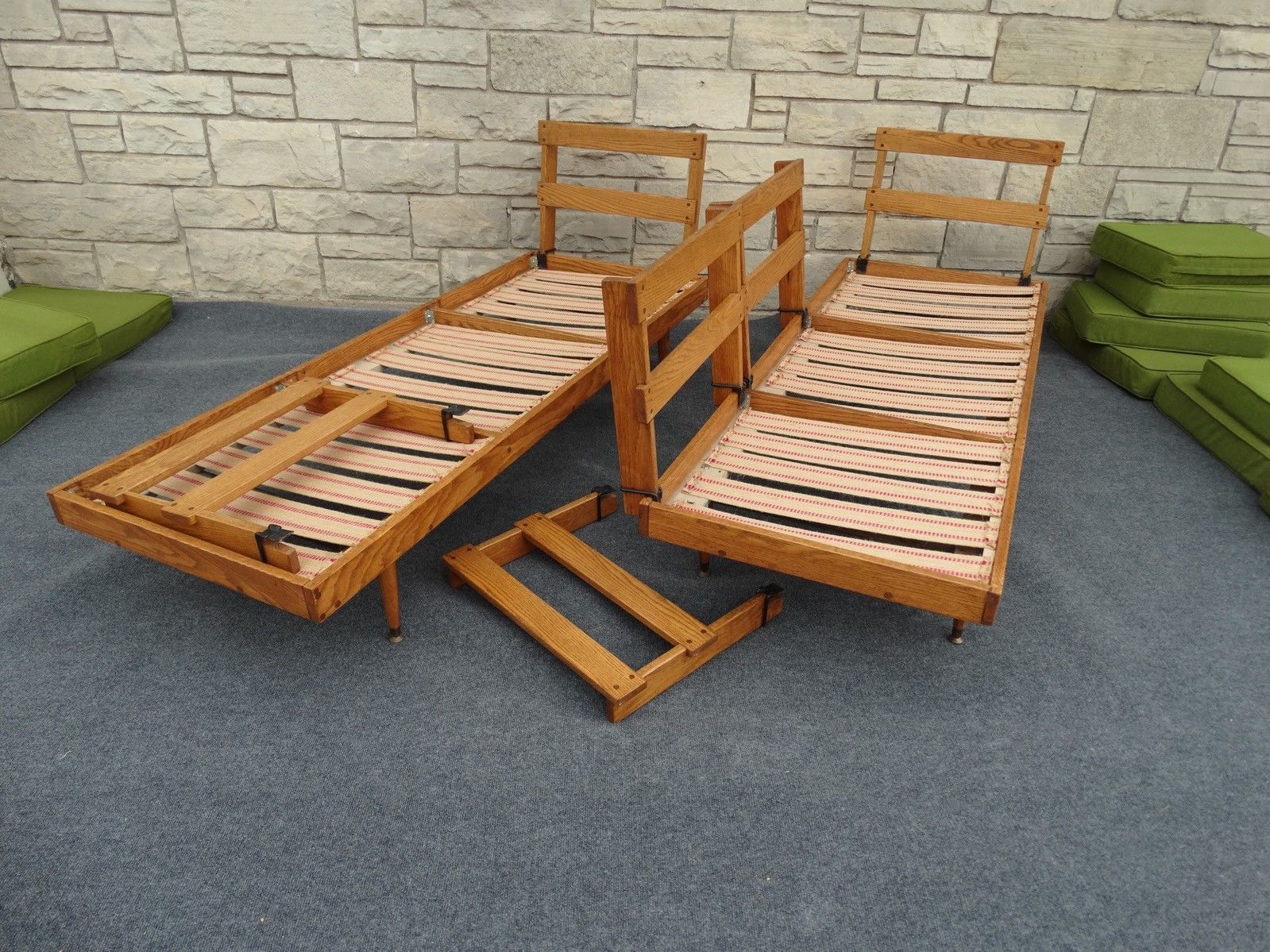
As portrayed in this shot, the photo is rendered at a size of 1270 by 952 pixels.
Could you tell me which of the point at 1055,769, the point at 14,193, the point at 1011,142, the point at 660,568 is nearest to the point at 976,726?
the point at 1055,769

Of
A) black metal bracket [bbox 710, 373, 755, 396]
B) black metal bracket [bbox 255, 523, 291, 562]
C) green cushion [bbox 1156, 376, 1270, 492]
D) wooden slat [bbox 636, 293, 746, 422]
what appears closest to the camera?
black metal bracket [bbox 255, 523, 291, 562]

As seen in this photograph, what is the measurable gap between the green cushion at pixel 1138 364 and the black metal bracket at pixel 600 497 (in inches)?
86.5

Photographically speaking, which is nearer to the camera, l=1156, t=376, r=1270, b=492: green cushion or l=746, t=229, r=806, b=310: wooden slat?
l=746, t=229, r=806, b=310: wooden slat

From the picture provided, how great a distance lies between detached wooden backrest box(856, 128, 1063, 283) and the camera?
11.0ft

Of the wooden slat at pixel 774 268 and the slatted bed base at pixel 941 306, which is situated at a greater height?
the wooden slat at pixel 774 268

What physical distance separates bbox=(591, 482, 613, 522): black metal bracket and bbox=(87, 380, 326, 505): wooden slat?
845mm

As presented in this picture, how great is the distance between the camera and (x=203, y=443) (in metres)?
2.23

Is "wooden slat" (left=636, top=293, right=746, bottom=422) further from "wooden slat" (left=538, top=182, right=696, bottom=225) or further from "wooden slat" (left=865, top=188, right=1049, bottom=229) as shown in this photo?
"wooden slat" (left=865, top=188, right=1049, bottom=229)

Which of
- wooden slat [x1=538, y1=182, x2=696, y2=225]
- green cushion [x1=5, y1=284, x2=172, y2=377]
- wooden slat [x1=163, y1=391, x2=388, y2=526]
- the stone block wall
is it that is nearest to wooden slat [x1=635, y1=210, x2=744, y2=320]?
wooden slat [x1=163, y1=391, x2=388, y2=526]

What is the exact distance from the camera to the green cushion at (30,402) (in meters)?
2.92

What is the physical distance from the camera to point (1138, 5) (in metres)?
3.47

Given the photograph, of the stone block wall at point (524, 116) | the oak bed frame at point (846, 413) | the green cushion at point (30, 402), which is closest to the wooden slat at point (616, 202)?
the oak bed frame at point (846, 413)

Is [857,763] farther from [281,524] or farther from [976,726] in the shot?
[281,524]

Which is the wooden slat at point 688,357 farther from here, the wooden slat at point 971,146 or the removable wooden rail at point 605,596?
the wooden slat at point 971,146
